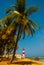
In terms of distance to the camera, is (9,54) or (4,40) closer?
(4,40)

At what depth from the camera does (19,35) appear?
30766mm

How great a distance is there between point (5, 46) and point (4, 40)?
315cm

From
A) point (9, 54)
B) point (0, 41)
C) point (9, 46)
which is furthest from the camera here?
point (9, 54)

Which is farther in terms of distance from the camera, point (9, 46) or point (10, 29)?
point (9, 46)

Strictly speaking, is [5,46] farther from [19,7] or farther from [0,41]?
[19,7]

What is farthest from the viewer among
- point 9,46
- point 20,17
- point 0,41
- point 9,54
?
point 9,54

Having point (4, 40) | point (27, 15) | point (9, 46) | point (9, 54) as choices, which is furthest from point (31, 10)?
point (9, 54)

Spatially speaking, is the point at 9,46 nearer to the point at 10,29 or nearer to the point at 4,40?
the point at 4,40

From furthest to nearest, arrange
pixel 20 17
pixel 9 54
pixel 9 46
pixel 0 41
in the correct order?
1. pixel 9 54
2. pixel 9 46
3. pixel 0 41
4. pixel 20 17

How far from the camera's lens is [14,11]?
98.1 ft

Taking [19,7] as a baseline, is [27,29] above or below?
below

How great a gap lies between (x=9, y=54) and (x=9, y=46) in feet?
13.4

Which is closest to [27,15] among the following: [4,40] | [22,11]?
[22,11]

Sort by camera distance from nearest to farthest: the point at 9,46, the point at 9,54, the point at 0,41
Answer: the point at 0,41 → the point at 9,46 → the point at 9,54
